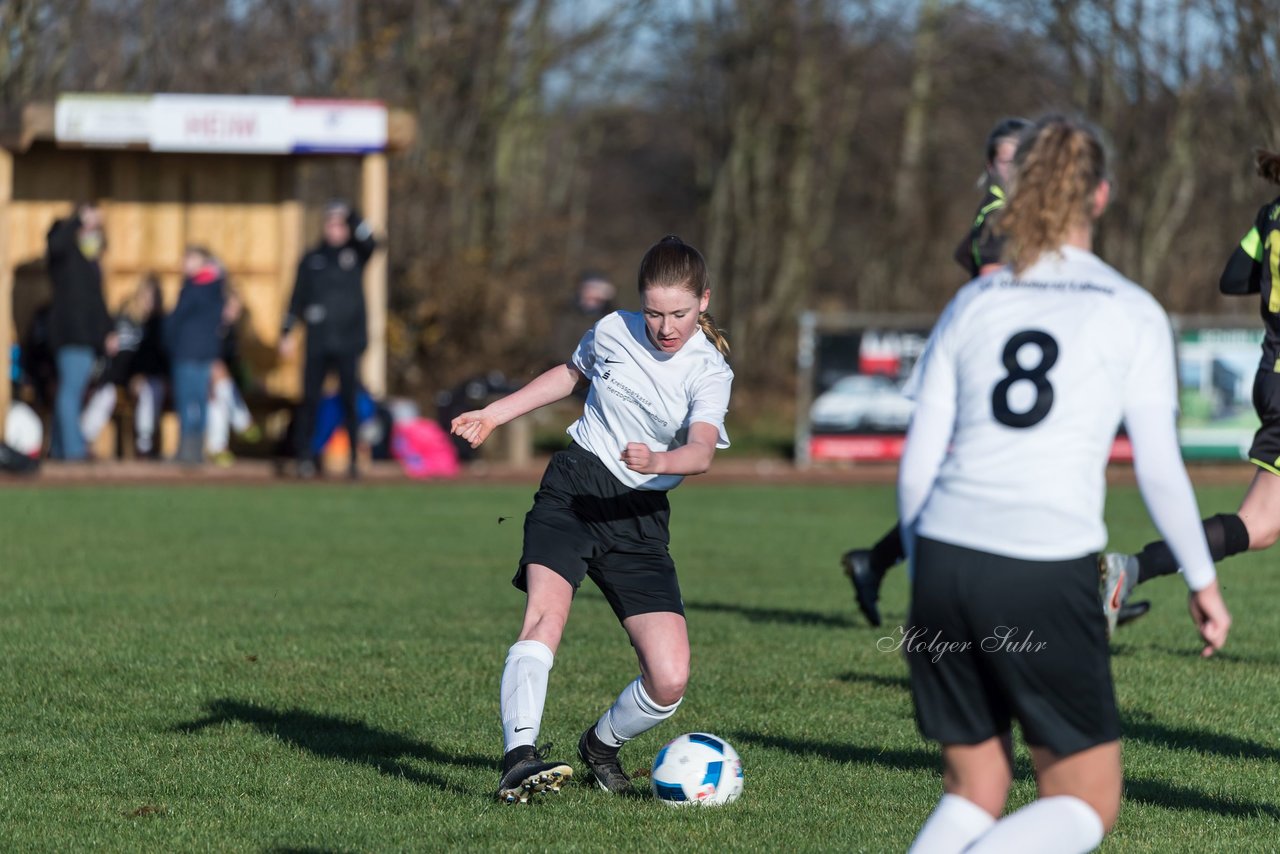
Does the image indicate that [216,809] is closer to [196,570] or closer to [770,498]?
[196,570]

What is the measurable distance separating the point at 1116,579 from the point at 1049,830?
3.65 metres

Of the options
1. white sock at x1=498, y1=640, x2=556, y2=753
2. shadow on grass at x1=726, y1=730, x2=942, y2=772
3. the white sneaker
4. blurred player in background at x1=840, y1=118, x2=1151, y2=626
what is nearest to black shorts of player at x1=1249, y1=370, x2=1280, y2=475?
the white sneaker

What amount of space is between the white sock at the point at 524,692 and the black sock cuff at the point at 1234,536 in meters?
3.07

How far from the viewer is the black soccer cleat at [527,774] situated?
4.98 m

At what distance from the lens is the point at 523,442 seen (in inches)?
771

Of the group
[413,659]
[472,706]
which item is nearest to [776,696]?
[472,706]

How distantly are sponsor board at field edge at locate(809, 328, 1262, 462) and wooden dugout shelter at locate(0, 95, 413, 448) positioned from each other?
501cm

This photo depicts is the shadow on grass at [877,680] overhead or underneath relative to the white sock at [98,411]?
overhead

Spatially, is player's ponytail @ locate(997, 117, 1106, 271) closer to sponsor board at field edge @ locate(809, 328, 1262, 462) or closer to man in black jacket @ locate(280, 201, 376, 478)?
man in black jacket @ locate(280, 201, 376, 478)

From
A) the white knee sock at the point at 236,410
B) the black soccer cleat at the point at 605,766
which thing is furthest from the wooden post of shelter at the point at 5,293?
the black soccer cleat at the point at 605,766

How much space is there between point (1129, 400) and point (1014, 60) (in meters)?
26.3

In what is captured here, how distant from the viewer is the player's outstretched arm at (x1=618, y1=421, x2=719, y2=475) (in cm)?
436

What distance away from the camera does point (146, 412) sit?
60.9 feet

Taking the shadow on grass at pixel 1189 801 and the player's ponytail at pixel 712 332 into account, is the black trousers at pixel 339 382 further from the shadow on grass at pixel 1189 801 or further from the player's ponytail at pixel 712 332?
the shadow on grass at pixel 1189 801
